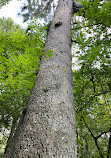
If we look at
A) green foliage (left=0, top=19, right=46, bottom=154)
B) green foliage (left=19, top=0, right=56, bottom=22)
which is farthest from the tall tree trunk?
green foliage (left=19, top=0, right=56, bottom=22)

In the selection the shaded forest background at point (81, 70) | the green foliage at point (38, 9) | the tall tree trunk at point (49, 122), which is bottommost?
the tall tree trunk at point (49, 122)

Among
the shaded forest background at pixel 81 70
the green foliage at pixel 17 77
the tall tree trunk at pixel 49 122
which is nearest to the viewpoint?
the tall tree trunk at pixel 49 122

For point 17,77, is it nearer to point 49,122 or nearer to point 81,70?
point 81,70

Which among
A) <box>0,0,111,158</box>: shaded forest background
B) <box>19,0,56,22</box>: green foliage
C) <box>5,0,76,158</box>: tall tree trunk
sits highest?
<box>19,0,56,22</box>: green foliage

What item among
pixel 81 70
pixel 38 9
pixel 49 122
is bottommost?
pixel 49 122

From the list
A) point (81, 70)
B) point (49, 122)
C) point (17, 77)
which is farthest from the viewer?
point (17, 77)

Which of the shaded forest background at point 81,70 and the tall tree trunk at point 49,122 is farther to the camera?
the shaded forest background at point 81,70

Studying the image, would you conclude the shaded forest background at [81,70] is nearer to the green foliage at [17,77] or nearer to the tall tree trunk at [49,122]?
the green foliage at [17,77]

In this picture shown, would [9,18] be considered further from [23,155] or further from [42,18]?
[23,155]

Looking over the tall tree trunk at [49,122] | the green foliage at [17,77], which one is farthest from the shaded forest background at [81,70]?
the tall tree trunk at [49,122]

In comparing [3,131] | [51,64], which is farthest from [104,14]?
[3,131]

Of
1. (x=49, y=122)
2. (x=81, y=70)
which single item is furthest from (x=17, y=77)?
(x=49, y=122)

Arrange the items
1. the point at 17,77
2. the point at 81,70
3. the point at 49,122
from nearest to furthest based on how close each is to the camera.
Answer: the point at 49,122 < the point at 81,70 < the point at 17,77

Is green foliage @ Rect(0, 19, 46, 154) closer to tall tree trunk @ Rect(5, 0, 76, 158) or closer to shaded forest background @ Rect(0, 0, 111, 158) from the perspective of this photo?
shaded forest background @ Rect(0, 0, 111, 158)
